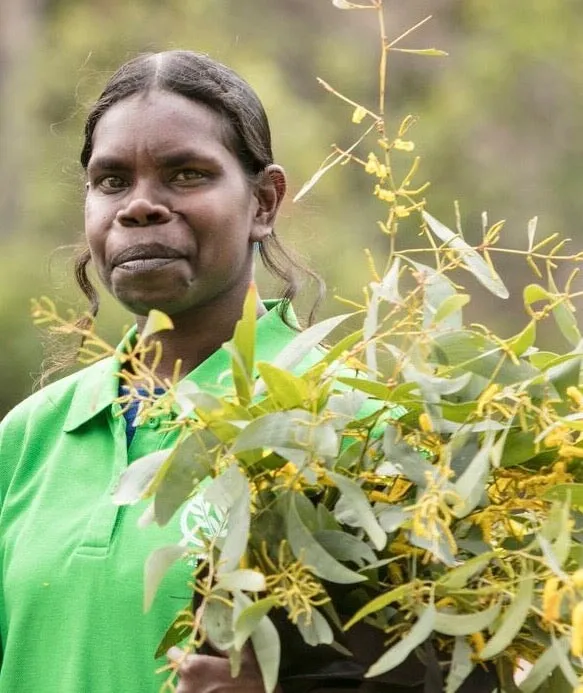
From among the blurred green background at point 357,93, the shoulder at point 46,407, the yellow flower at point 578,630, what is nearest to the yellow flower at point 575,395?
the yellow flower at point 578,630

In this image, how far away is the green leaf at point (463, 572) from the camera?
1.98 metres

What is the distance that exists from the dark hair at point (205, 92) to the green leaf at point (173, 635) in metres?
0.71

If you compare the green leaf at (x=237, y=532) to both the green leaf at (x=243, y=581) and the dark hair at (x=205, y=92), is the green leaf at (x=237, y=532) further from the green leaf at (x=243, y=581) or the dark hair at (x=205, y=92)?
the dark hair at (x=205, y=92)

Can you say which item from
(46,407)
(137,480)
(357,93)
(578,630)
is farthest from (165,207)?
(357,93)

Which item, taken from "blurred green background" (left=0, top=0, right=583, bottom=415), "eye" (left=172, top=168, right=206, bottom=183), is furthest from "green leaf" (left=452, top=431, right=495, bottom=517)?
"blurred green background" (left=0, top=0, right=583, bottom=415)

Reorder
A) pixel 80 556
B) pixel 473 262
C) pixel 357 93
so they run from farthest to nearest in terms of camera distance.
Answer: pixel 357 93, pixel 80 556, pixel 473 262

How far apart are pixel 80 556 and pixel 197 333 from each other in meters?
0.41

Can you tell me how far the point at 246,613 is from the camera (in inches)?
77.0

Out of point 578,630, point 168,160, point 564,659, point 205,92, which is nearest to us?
point 578,630

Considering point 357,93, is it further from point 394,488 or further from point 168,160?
point 394,488

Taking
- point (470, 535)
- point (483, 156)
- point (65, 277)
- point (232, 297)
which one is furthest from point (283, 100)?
point (470, 535)

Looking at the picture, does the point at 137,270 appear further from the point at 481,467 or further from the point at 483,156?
the point at 483,156

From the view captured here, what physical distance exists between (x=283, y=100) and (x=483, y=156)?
157 centimetres

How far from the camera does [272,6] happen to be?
11477 millimetres
